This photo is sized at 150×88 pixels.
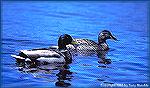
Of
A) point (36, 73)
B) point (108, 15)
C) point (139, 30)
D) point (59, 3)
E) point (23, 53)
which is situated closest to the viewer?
point (36, 73)

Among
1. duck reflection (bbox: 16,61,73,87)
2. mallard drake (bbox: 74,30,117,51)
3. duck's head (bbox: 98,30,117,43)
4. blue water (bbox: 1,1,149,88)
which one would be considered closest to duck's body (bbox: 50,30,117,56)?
mallard drake (bbox: 74,30,117,51)

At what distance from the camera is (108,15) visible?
3012cm

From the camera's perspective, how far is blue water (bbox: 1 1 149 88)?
48.4 ft

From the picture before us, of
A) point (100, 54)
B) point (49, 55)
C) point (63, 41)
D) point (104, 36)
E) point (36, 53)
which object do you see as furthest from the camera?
point (104, 36)

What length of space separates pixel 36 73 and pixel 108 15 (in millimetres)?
15641

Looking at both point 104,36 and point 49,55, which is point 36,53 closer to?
point 49,55

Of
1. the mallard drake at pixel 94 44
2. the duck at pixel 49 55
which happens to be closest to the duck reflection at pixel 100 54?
the mallard drake at pixel 94 44

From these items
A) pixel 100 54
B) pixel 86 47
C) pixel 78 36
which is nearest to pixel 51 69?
pixel 100 54

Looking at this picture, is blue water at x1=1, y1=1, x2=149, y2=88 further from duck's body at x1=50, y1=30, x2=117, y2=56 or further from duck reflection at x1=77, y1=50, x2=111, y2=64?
duck's body at x1=50, y1=30, x2=117, y2=56

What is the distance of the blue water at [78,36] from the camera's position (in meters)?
14.8

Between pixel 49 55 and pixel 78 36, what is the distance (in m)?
6.74

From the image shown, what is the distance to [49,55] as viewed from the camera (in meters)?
16.5

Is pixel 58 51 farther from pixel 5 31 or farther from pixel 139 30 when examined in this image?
pixel 139 30

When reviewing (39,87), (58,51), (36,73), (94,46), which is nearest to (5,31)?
(94,46)
